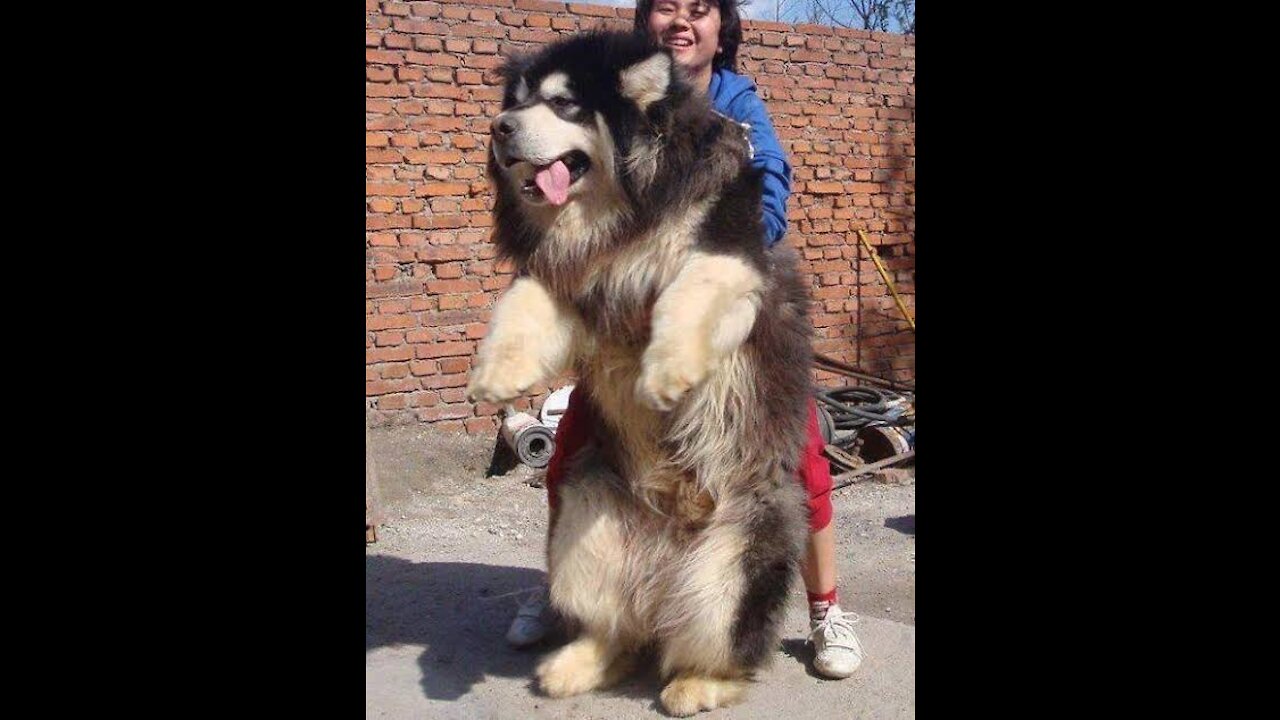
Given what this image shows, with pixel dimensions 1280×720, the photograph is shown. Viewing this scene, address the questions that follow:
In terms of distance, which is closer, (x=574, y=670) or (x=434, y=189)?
(x=574, y=670)

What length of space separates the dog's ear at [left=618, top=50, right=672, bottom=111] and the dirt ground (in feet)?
5.72

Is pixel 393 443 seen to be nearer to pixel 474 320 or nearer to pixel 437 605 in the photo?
pixel 474 320

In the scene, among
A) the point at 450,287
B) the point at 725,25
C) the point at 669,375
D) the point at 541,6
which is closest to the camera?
the point at 669,375

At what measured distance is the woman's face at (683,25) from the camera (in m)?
3.16

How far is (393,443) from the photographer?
6.35m

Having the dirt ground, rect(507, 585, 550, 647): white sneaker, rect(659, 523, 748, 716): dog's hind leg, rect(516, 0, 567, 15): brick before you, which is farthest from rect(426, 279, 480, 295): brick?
rect(659, 523, 748, 716): dog's hind leg

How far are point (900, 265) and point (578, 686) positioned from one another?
6.34 m

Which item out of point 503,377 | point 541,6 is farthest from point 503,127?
point 541,6

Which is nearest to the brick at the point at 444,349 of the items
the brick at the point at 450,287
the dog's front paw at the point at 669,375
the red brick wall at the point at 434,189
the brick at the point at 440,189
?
the red brick wall at the point at 434,189

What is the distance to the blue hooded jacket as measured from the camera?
117 inches

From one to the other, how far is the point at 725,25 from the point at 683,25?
8.1 inches

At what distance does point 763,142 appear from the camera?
120 inches

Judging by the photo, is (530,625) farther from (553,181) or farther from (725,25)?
(725,25)

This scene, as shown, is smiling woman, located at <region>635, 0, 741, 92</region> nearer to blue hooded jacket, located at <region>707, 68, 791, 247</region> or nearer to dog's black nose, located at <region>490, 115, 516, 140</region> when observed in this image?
blue hooded jacket, located at <region>707, 68, 791, 247</region>
